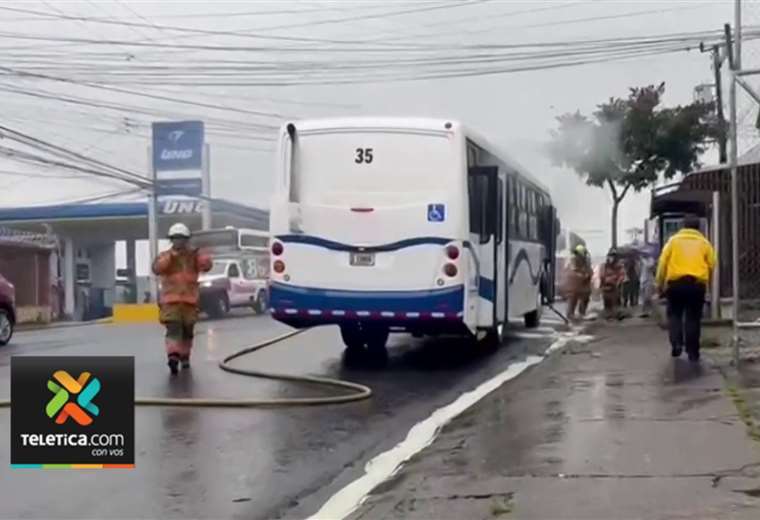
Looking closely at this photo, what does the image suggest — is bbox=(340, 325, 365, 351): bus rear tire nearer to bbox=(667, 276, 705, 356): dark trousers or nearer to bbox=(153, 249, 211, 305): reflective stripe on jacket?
bbox=(153, 249, 211, 305): reflective stripe on jacket

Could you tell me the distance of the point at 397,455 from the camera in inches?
314

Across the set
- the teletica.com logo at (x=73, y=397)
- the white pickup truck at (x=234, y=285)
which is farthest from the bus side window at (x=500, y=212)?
the white pickup truck at (x=234, y=285)

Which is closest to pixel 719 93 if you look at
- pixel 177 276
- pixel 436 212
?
pixel 436 212

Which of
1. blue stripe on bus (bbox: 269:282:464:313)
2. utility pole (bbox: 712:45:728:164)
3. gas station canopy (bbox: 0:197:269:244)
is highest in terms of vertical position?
utility pole (bbox: 712:45:728:164)

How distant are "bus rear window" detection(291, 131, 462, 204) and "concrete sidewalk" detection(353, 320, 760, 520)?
3.11 m

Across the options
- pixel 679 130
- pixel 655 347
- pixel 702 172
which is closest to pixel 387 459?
pixel 655 347

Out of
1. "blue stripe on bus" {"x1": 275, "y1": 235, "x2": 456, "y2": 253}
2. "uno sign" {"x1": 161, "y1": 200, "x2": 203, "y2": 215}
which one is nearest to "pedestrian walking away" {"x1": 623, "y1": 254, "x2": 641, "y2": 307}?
"blue stripe on bus" {"x1": 275, "y1": 235, "x2": 456, "y2": 253}

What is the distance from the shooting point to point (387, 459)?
7852 mm

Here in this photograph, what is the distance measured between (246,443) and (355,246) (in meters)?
5.19

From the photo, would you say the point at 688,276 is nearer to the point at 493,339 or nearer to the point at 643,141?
the point at 493,339

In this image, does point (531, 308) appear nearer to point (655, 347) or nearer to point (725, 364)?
point (655, 347)

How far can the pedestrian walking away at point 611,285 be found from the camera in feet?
81.0

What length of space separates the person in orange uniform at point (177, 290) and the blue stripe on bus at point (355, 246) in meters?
1.30

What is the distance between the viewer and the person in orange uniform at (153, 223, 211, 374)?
12.7 metres
